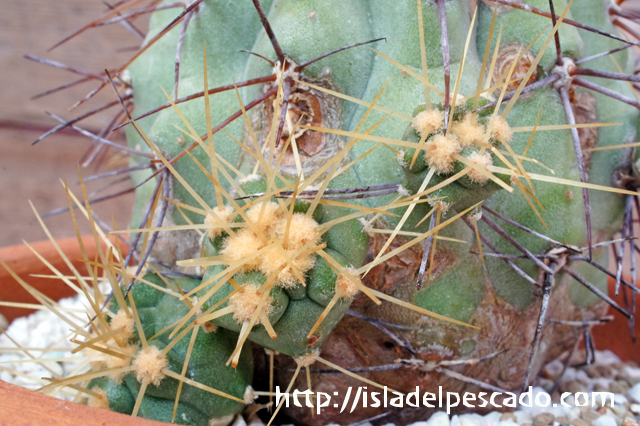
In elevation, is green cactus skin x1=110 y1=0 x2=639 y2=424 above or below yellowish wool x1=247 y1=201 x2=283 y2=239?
above

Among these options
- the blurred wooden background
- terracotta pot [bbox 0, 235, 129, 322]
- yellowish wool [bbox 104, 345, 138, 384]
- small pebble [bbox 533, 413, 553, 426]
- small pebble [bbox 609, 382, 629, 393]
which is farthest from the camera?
the blurred wooden background

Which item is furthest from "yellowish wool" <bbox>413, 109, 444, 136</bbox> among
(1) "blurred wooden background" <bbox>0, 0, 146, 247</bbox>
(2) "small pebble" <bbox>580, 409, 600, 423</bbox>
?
(1) "blurred wooden background" <bbox>0, 0, 146, 247</bbox>

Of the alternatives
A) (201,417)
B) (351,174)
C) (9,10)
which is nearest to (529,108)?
(351,174)

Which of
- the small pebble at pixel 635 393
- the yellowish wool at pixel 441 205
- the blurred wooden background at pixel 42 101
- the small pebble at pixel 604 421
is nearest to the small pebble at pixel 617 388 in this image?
the small pebble at pixel 635 393

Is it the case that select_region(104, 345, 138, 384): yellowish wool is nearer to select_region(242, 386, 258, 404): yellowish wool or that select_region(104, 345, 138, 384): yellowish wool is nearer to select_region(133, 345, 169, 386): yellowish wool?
select_region(133, 345, 169, 386): yellowish wool

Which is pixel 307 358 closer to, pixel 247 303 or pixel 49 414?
pixel 247 303

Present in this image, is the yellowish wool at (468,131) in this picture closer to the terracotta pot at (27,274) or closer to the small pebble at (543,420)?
the small pebble at (543,420)
